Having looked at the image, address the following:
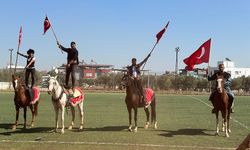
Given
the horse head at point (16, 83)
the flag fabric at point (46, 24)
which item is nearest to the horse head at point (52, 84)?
the horse head at point (16, 83)

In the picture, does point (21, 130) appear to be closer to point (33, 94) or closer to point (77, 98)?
point (33, 94)

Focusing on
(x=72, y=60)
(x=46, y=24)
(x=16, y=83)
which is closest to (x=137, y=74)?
(x=72, y=60)

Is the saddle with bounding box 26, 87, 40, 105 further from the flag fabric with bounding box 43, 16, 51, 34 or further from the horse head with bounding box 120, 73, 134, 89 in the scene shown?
the horse head with bounding box 120, 73, 134, 89

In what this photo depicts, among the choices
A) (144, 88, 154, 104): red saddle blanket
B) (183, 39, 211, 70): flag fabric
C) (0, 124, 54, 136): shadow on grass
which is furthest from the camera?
(144, 88, 154, 104): red saddle blanket

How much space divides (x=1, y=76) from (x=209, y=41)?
104743 millimetres

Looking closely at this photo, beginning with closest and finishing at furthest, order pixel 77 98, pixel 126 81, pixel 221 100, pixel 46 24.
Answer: pixel 221 100 → pixel 126 81 → pixel 77 98 → pixel 46 24

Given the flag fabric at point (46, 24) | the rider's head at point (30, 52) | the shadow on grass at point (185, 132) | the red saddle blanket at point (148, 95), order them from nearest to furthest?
the shadow on grass at point (185, 132) < the red saddle blanket at point (148, 95) < the rider's head at point (30, 52) < the flag fabric at point (46, 24)

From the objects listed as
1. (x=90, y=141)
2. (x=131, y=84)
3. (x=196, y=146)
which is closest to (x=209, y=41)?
(x=131, y=84)

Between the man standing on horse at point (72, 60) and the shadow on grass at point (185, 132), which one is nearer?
the shadow on grass at point (185, 132)

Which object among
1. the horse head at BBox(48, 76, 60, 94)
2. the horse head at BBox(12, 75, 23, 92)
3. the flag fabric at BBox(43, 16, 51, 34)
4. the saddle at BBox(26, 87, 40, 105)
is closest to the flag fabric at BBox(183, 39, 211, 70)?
the horse head at BBox(48, 76, 60, 94)

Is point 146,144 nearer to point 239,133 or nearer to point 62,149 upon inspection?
point 62,149

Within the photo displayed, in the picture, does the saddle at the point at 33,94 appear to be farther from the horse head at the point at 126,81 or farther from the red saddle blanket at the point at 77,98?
the horse head at the point at 126,81

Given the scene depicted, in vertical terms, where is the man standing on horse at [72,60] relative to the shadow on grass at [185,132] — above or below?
above

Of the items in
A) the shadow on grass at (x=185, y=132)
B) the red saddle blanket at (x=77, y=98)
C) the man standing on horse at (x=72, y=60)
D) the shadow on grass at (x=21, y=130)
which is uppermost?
the man standing on horse at (x=72, y=60)
